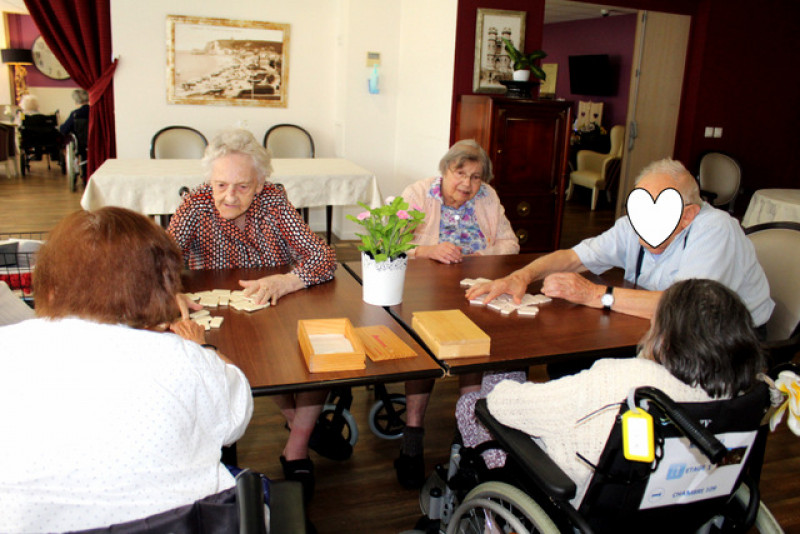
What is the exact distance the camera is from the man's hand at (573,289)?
209 cm

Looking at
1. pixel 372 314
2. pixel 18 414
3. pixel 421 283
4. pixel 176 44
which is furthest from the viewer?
pixel 176 44

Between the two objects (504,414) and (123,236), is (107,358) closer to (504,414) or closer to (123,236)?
(123,236)

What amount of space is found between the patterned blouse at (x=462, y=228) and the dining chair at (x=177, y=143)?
10.4ft

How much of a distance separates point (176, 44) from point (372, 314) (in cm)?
465

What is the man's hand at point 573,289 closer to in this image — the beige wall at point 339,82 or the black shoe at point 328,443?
the black shoe at point 328,443

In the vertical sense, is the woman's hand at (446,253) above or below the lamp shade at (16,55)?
below

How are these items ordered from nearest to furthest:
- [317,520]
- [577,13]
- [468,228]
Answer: [317,520] < [468,228] < [577,13]

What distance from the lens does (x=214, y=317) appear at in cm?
179

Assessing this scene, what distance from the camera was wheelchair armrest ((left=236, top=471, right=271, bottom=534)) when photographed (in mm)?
964

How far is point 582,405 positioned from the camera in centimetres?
128

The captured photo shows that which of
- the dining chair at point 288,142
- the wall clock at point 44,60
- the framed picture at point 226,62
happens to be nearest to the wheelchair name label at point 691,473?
the dining chair at point 288,142

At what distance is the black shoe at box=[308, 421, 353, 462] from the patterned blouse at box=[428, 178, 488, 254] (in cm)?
105

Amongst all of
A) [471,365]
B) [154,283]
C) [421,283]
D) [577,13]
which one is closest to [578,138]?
[577,13]

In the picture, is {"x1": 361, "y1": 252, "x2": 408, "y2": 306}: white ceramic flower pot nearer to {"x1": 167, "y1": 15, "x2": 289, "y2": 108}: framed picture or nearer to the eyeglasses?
the eyeglasses
